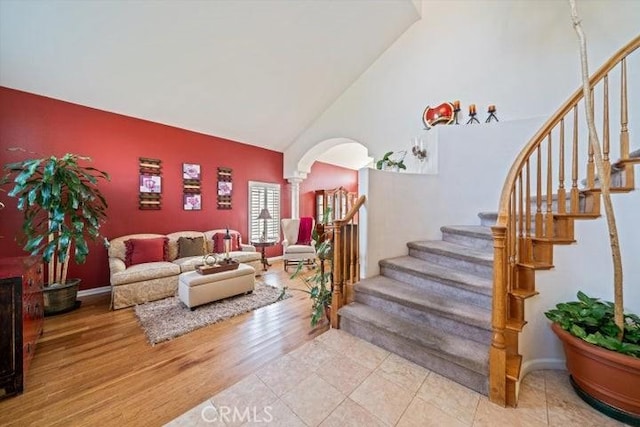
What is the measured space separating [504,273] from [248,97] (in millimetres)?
4384

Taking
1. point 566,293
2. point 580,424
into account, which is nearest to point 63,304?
point 580,424

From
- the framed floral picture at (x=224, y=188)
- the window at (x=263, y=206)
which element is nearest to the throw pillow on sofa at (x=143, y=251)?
the framed floral picture at (x=224, y=188)

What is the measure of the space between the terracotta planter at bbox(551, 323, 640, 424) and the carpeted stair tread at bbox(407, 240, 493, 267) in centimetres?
74

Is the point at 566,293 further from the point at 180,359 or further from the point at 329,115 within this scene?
the point at 329,115

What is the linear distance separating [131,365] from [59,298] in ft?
6.11

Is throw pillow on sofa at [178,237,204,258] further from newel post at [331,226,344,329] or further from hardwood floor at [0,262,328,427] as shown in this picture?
newel post at [331,226,344,329]

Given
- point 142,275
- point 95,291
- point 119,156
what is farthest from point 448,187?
point 95,291

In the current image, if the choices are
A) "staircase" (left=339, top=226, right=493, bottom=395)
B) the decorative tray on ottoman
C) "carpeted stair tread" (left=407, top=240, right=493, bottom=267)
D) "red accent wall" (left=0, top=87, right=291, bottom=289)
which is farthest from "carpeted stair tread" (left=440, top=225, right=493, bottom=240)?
"red accent wall" (left=0, top=87, right=291, bottom=289)

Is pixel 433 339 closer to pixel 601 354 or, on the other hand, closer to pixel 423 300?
pixel 423 300

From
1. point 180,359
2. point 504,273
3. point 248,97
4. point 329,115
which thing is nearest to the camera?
point 504,273

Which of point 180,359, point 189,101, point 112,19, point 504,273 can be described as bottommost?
point 180,359

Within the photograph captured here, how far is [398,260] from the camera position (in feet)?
9.02

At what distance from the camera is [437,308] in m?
1.93

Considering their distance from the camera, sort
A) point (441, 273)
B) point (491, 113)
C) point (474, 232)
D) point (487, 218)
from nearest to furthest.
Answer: point (441, 273), point (474, 232), point (487, 218), point (491, 113)
